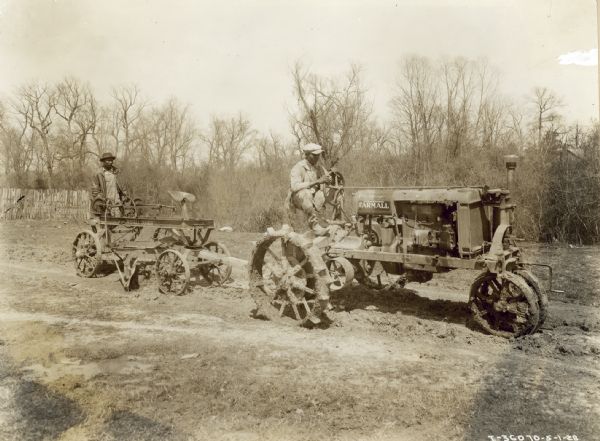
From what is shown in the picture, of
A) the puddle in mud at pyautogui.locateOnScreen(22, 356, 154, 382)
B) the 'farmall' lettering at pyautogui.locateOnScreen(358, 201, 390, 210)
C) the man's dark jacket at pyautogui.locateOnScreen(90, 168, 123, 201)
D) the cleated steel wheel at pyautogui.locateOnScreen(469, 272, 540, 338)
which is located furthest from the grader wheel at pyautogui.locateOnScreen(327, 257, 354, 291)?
the man's dark jacket at pyautogui.locateOnScreen(90, 168, 123, 201)

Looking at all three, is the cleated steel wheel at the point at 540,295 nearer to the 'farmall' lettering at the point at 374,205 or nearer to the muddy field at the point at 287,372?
the muddy field at the point at 287,372

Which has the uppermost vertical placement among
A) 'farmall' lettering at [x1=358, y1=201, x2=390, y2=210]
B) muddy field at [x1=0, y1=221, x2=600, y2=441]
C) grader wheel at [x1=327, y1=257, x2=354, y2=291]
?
'farmall' lettering at [x1=358, y1=201, x2=390, y2=210]

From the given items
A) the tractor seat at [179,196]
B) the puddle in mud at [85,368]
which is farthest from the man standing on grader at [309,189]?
the puddle in mud at [85,368]

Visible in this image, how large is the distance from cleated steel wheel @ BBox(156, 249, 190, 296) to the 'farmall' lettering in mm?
3006

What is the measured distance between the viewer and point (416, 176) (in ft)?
56.4

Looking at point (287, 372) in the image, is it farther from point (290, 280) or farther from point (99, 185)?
point (99, 185)

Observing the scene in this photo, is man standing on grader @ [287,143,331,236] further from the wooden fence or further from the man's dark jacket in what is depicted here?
the wooden fence

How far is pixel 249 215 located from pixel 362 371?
14594mm

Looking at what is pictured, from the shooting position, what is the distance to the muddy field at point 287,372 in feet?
11.3

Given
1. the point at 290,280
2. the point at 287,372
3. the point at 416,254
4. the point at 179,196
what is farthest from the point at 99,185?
→ the point at 287,372

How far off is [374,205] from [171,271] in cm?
350

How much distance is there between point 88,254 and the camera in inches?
362

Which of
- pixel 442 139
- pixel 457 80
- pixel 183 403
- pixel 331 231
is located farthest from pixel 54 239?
pixel 457 80

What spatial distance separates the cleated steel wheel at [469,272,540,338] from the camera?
16.8ft
